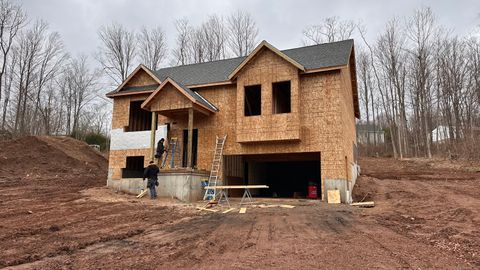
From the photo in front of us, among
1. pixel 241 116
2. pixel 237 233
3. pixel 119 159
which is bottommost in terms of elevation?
pixel 237 233

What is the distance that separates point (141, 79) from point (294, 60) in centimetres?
875

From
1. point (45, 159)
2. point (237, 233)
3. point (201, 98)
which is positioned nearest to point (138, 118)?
point (201, 98)

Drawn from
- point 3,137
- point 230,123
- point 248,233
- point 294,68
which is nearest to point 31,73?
point 3,137

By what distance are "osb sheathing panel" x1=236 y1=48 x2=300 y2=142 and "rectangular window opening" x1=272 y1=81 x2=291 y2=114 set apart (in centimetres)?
62

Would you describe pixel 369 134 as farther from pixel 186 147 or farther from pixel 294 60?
pixel 186 147

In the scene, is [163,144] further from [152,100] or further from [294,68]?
[294,68]

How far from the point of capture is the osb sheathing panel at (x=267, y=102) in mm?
15332

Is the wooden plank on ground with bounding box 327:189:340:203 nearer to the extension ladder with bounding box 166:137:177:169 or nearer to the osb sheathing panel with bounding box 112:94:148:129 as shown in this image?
the extension ladder with bounding box 166:137:177:169

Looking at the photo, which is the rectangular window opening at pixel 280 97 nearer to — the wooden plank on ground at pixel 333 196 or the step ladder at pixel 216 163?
the step ladder at pixel 216 163

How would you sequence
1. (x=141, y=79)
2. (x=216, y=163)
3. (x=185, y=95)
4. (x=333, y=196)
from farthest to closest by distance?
(x=141, y=79) → (x=216, y=163) → (x=185, y=95) → (x=333, y=196)

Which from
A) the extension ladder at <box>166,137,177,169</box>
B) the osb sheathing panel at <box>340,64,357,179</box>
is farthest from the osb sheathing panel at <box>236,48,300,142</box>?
the extension ladder at <box>166,137,177,169</box>

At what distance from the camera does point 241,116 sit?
640 inches

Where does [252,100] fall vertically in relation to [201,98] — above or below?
above

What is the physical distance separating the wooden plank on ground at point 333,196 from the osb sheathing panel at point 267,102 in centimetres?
273
